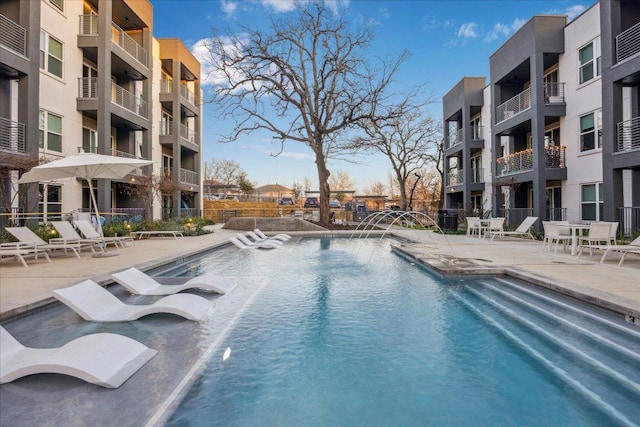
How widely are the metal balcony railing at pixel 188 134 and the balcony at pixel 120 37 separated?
21.3 ft

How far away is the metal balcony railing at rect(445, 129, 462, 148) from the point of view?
93.8ft

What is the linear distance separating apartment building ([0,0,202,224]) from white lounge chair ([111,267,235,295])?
25.4 ft


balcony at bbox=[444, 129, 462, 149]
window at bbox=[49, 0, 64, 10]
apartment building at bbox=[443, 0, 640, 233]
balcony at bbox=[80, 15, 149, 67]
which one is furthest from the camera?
balcony at bbox=[444, 129, 462, 149]

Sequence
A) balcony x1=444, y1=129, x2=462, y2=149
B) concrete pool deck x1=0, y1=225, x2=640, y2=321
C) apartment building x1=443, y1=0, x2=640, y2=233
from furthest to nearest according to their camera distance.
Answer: balcony x1=444, y1=129, x2=462, y2=149, apartment building x1=443, y1=0, x2=640, y2=233, concrete pool deck x1=0, y1=225, x2=640, y2=321

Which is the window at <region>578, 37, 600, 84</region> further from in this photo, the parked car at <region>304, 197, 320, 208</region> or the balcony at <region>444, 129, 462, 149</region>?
the parked car at <region>304, 197, 320, 208</region>

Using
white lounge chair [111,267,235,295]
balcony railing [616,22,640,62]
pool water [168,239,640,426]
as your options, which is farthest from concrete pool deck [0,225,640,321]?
balcony railing [616,22,640,62]

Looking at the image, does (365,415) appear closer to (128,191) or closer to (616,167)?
(616,167)

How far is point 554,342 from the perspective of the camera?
423 cm

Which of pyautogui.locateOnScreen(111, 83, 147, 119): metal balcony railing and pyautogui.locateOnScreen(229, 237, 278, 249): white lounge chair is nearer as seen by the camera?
pyautogui.locateOnScreen(229, 237, 278, 249): white lounge chair

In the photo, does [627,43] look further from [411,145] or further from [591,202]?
[411,145]

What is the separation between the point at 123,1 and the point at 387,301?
20696 millimetres

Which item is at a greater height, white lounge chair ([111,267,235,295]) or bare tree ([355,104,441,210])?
bare tree ([355,104,441,210])

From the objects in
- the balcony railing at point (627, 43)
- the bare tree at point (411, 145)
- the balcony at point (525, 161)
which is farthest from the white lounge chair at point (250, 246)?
the bare tree at point (411, 145)

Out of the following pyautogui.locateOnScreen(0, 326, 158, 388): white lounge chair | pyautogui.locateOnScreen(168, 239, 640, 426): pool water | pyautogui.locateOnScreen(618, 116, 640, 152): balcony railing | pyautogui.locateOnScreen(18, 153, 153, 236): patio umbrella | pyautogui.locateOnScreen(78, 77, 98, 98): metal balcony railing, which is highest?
pyautogui.locateOnScreen(78, 77, 98, 98): metal balcony railing
